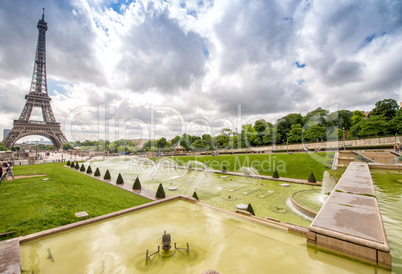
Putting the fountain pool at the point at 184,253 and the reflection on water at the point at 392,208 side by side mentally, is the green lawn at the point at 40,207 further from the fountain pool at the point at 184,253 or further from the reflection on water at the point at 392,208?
the reflection on water at the point at 392,208

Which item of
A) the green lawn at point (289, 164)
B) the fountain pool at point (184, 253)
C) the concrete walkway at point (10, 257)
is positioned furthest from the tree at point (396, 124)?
the concrete walkway at point (10, 257)

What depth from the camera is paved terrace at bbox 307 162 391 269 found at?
4047mm

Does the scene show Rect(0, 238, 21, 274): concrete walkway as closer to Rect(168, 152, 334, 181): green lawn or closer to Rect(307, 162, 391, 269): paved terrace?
Rect(307, 162, 391, 269): paved terrace

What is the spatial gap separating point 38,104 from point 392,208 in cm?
9186

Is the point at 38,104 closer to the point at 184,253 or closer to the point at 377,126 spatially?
the point at 184,253

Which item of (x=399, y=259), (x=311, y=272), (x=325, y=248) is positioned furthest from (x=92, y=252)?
(x=399, y=259)

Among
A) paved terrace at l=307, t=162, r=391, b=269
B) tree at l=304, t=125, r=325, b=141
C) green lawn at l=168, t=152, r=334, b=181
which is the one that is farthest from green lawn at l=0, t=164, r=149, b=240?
tree at l=304, t=125, r=325, b=141

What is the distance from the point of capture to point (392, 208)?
7574 millimetres

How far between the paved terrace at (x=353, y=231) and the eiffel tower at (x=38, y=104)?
87628 millimetres

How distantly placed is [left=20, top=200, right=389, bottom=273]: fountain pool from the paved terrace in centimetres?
24

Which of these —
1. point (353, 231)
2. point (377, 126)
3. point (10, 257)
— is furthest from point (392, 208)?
point (377, 126)

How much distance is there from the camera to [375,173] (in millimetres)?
14250

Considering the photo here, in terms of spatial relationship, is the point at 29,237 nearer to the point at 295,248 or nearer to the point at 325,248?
the point at 295,248

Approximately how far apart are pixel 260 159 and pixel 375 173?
17.8 m
